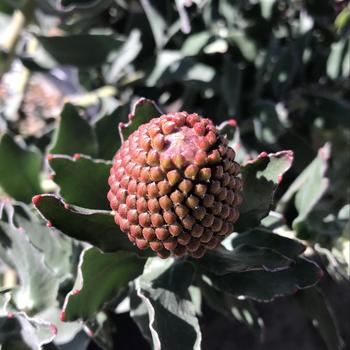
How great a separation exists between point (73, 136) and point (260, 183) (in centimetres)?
43

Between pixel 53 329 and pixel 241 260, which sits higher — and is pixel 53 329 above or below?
below

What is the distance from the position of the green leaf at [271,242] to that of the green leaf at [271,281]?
3cm

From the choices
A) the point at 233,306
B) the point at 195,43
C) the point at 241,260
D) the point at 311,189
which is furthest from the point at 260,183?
the point at 195,43

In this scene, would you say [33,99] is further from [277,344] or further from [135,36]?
[277,344]

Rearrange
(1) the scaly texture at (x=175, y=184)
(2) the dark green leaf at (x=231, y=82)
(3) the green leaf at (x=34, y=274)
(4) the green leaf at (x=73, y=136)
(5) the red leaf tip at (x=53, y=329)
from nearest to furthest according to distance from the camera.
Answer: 1. (1) the scaly texture at (x=175, y=184)
2. (5) the red leaf tip at (x=53, y=329)
3. (3) the green leaf at (x=34, y=274)
4. (4) the green leaf at (x=73, y=136)
5. (2) the dark green leaf at (x=231, y=82)

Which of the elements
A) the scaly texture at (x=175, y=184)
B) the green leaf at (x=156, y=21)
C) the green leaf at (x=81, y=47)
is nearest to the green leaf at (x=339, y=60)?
the green leaf at (x=156, y=21)

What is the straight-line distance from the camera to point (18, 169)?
1258 millimetres

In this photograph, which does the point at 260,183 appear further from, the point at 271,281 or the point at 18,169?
the point at 18,169

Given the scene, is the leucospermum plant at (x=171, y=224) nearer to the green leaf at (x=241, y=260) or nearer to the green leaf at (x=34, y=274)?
the green leaf at (x=241, y=260)

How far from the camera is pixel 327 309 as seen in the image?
116 centimetres

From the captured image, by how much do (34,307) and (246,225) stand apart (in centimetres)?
41

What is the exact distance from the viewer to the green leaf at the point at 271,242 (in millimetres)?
1010

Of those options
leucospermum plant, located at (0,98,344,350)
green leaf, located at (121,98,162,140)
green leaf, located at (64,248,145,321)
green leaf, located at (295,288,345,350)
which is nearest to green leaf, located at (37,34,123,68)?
leucospermum plant, located at (0,98,344,350)

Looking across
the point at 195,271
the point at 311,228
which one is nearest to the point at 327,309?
the point at 311,228
